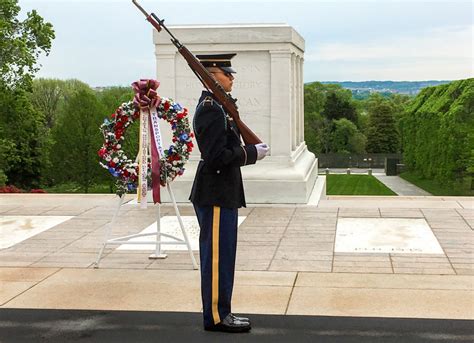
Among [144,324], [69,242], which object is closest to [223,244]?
[144,324]

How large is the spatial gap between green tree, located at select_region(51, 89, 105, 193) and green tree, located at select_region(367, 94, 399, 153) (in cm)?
5646

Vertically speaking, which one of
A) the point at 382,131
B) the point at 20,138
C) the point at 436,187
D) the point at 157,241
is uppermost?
the point at 20,138

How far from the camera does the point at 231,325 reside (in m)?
4.75

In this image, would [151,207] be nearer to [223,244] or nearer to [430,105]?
[223,244]

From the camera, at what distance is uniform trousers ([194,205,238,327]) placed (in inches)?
185

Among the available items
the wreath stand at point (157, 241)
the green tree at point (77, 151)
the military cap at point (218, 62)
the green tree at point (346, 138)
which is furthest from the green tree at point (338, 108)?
the military cap at point (218, 62)

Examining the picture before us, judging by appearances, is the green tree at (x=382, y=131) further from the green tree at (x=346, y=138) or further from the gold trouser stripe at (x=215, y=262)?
the gold trouser stripe at (x=215, y=262)

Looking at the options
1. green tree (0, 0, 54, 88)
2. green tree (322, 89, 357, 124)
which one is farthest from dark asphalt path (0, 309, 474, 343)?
green tree (322, 89, 357, 124)

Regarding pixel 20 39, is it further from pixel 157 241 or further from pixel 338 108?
pixel 338 108

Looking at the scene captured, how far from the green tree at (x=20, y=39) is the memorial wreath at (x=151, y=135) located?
2295 cm

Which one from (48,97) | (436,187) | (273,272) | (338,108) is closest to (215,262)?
(273,272)

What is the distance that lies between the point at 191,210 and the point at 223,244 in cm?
536

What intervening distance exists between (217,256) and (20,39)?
25759mm

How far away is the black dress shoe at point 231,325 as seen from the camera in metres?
4.75
